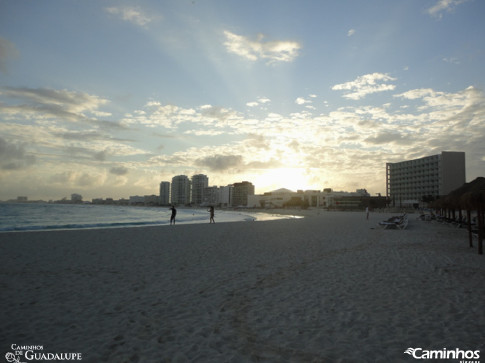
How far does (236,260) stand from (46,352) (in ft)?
21.6

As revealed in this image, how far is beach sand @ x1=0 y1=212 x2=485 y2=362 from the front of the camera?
3988 millimetres

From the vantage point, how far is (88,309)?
536 centimetres

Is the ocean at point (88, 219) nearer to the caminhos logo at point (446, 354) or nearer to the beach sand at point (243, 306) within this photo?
the beach sand at point (243, 306)

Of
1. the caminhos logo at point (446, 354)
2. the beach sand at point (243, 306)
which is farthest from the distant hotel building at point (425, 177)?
the caminhos logo at point (446, 354)

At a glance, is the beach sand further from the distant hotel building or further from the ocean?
the distant hotel building

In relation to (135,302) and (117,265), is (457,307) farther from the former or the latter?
(117,265)

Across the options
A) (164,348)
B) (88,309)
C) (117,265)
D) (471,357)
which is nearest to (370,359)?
(471,357)

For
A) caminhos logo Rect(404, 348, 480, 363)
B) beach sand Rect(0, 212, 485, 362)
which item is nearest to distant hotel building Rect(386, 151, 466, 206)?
beach sand Rect(0, 212, 485, 362)

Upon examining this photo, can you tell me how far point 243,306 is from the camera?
→ 552 centimetres

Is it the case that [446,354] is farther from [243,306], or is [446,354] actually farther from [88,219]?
[88,219]

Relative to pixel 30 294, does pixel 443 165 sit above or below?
above

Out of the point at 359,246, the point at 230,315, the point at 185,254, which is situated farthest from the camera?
the point at 359,246

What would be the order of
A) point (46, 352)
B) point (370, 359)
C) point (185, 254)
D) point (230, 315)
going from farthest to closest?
point (185, 254) → point (230, 315) → point (46, 352) → point (370, 359)

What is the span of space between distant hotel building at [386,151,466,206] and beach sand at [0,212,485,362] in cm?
8804
